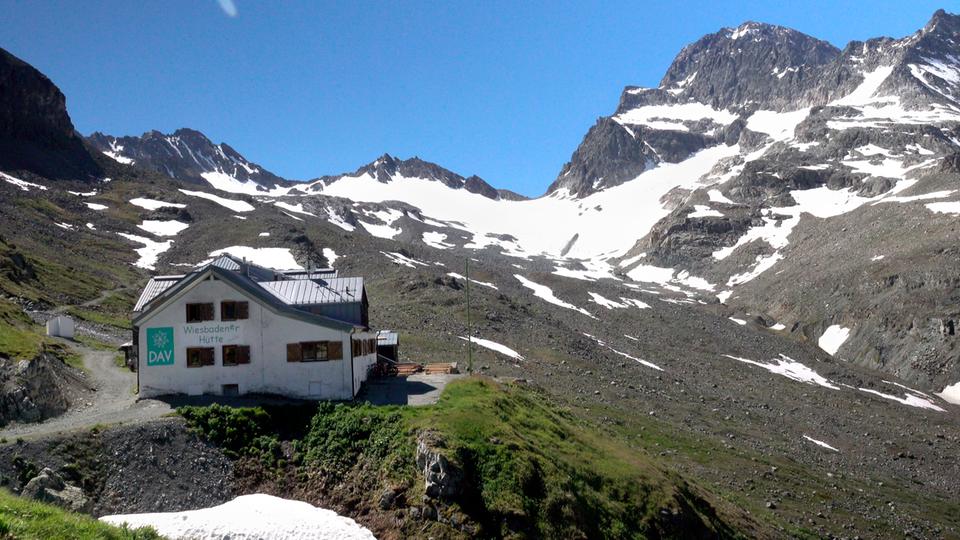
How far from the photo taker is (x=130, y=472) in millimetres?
24391

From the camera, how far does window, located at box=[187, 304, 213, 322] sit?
109 feet

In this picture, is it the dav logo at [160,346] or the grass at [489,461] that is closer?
the grass at [489,461]

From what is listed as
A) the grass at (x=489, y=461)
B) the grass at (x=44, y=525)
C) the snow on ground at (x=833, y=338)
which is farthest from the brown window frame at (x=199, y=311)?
the snow on ground at (x=833, y=338)

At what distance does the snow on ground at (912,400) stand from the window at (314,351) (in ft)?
246

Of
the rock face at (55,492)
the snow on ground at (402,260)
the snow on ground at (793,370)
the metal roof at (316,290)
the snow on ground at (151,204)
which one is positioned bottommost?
the snow on ground at (793,370)

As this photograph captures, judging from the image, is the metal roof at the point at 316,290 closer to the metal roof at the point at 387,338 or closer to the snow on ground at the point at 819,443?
the metal roof at the point at 387,338

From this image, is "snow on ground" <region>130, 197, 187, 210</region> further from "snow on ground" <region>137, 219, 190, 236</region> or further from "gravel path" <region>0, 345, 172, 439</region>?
"gravel path" <region>0, 345, 172, 439</region>

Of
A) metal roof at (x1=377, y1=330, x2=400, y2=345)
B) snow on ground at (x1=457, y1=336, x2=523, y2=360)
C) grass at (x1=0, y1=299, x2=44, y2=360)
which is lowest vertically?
snow on ground at (x1=457, y1=336, x2=523, y2=360)

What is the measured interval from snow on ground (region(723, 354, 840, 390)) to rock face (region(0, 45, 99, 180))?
150692 millimetres

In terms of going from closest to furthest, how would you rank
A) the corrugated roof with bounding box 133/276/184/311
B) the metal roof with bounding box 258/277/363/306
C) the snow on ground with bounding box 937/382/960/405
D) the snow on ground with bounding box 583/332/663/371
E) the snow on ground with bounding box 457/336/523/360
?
the metal roof with bounding box 258/277/363/306, the corrugated roof with bounding box 133/276/184/311, the snow on ground with bounding box 457/336/523/360, the snow on ground with bounding box 583/332/663/371, the snow on ground with bounding box 937/382/960/405

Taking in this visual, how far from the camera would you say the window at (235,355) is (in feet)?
108

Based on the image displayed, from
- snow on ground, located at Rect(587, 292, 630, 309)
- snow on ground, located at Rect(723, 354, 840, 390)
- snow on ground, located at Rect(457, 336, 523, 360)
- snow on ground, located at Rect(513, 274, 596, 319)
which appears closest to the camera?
snow on ground, located at Rect(457, 336, 523, 360)

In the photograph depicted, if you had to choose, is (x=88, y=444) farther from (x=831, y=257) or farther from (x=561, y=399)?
(x=831, y=257)

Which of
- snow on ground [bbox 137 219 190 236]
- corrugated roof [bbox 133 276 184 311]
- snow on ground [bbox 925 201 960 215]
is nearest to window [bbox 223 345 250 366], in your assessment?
corrugated roof [bbox 133 276 184 311]
